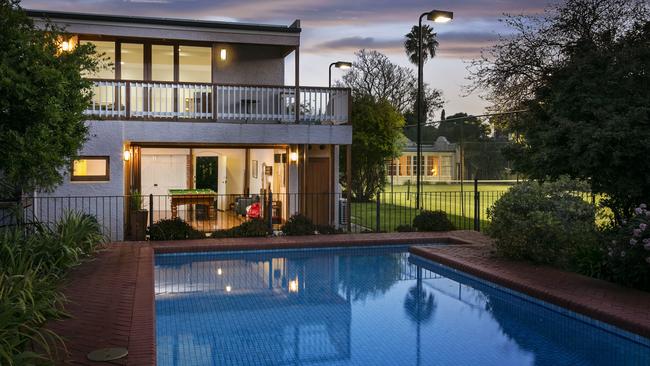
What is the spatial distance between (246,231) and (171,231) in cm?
182

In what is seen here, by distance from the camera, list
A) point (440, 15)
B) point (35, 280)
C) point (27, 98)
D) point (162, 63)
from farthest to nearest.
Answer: point (162, 63)
point (440, 15)
point (27, 98)
point (35, 280)

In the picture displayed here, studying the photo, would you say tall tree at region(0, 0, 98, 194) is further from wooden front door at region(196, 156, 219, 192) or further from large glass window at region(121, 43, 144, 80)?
wooden front door at region(196, 156, 219, 192)

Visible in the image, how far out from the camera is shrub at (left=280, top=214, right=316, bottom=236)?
16.0 metres

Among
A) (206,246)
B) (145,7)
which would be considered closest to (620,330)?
(206,246)

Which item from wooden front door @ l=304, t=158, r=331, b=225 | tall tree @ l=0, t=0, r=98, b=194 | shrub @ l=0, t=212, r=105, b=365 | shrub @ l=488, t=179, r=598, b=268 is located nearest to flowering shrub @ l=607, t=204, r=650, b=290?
shrub @ l=488, t=179, r=598, b=268

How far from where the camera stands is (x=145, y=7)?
24484 millimetres

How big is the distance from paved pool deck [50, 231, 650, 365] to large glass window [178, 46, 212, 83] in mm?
6248

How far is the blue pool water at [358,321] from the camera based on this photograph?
24.9ft

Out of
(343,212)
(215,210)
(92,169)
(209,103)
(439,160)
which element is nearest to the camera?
(92,169)

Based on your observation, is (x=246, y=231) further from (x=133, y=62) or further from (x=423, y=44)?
(x=423, y=44)

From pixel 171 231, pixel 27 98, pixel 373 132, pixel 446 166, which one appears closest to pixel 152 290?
pixel 27 98

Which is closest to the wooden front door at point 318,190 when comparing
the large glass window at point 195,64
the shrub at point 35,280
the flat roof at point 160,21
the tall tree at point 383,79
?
the flat roof at point 160,21

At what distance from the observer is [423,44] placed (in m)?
53.6

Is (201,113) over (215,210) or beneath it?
over
